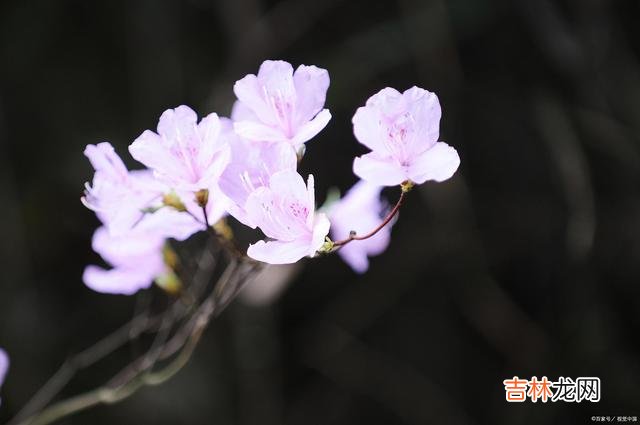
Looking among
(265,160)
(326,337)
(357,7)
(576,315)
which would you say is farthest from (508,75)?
(265,160)

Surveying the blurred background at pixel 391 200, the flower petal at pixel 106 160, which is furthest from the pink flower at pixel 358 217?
the blurred background at pixel 391 200

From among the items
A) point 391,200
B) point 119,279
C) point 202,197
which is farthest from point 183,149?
point 391,200

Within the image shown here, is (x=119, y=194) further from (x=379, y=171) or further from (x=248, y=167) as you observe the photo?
(x=379, y=171)

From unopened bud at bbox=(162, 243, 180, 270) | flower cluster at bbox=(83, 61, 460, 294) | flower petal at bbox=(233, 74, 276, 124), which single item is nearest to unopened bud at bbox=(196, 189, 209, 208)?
flower cluster at bbox=(83, 61, 460, 294)

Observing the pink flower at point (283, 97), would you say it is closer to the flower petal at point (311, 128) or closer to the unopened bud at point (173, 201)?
the flower petal at point (311, 128)

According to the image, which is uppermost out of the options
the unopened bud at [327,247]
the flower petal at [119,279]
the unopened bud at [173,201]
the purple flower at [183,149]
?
the purple flower at [183,149]

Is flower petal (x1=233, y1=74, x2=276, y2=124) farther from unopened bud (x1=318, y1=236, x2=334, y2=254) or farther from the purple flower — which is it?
unopened bud (x1=318, y1=236, x2=334, y2=254)

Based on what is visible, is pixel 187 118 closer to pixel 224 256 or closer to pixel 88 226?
pixel 224 256
